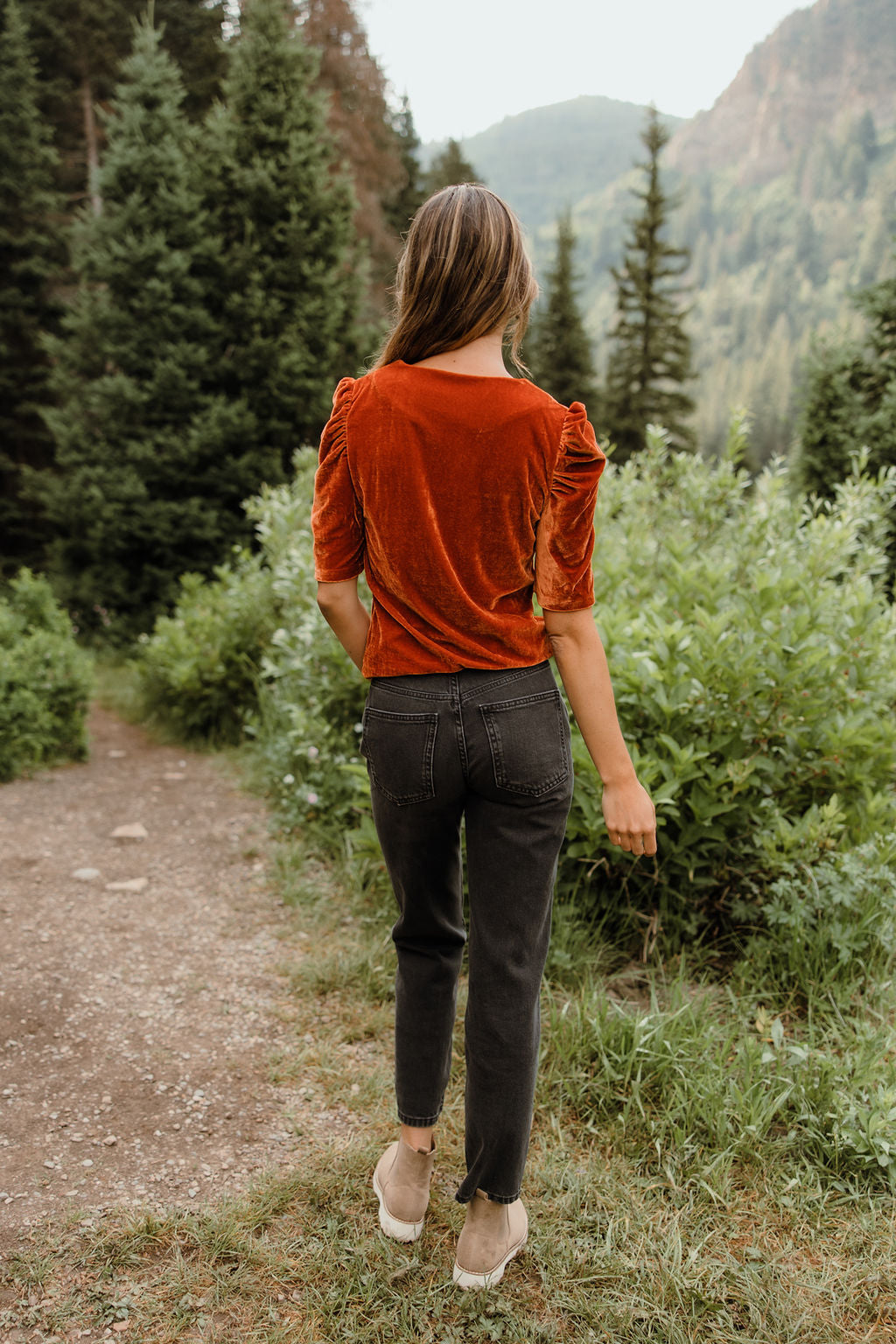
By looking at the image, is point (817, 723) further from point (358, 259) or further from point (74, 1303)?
point (358, 259)

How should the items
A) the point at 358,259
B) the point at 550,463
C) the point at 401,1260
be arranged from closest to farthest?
the point at 550,463 < the point at 401,1260 < the point at 358,259

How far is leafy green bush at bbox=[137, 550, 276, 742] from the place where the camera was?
579cm

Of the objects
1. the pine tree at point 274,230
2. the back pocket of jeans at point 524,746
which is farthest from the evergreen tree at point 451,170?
the back pocket of jeans at point 524,746

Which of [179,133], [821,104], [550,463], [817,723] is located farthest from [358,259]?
[821,104]

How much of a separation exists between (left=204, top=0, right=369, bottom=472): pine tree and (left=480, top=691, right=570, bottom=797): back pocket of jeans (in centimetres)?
913

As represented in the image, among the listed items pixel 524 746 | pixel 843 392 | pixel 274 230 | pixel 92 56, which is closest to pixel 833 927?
pixel 524 746

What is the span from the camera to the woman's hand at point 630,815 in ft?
5.15

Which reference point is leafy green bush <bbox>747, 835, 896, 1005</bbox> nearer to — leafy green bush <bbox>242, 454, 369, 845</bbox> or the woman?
the woman

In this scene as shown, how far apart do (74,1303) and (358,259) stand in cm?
1248

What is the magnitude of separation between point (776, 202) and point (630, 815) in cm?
14038

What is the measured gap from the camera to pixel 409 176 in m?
21.3

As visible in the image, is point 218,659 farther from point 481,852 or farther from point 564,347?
point 564,347

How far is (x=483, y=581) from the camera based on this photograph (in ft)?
4.96

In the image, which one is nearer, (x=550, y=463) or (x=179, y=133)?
(x=550, y=463)
